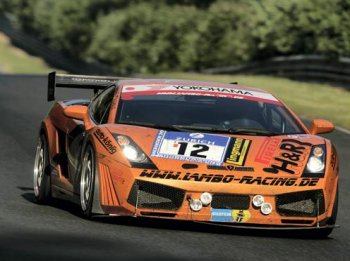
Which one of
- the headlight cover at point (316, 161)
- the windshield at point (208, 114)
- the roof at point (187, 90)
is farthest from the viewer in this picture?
the roof at point (187, 90)

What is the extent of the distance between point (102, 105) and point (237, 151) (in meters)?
1.79

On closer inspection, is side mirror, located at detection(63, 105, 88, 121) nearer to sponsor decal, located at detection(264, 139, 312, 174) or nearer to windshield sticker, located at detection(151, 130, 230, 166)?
windshield sticker, located at detection(151, 130, 230, 166)

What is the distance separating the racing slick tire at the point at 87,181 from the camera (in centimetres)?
895

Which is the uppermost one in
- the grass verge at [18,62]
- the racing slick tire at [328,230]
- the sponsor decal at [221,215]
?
the sponsor decal at [221,215]

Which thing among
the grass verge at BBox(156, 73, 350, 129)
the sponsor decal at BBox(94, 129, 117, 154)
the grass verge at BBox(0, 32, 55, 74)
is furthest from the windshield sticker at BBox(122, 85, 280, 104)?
the grass verge at BBox(0, 32, 55, 74)

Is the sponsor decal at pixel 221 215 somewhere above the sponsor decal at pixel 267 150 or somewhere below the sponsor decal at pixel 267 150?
below

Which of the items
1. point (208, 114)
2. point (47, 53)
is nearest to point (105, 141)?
point (208, 114)

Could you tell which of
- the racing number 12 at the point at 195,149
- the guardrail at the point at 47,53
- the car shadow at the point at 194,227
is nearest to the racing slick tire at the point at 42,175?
the car shadow at the point at 194,227

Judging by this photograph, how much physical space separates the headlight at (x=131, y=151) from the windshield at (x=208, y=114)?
57cm

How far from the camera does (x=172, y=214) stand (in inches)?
344

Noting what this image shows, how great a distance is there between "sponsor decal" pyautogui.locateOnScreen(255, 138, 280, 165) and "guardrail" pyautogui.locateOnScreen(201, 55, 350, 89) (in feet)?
70.3

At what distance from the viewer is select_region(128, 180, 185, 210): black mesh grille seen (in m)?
8.70

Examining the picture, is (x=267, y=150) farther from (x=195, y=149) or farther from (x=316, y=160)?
(x=195, y=149)

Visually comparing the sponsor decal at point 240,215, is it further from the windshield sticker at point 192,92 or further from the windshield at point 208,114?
the windshield sticker at point 192,92
